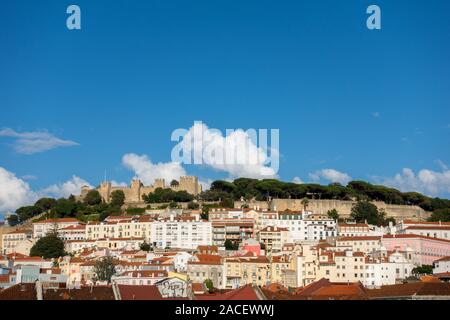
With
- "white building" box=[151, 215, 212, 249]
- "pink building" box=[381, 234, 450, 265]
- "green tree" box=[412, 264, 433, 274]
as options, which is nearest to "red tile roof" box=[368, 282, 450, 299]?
"green tree" box=[412, 264, 433, 274]

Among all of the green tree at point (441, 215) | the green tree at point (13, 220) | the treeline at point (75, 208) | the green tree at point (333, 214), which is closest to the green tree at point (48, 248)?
the treeline at point (75, 208)

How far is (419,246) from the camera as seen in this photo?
145 feet

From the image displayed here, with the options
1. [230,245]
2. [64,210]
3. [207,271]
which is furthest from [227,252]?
[64,210]

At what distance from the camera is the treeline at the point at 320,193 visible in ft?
202

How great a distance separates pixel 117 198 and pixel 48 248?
1383 centimetres

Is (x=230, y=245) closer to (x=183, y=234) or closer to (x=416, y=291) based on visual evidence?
(x=183, y=234)

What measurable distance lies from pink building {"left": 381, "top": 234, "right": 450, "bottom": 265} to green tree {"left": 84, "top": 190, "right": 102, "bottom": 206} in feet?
87.4

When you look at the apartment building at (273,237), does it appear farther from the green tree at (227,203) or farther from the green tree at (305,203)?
the green tree at (227,203)

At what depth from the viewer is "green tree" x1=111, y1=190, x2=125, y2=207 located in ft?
207

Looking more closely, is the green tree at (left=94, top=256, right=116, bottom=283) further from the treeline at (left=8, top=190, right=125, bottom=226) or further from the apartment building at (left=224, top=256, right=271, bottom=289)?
the treeline at (left=8, top=190, right=125, bottom=226)

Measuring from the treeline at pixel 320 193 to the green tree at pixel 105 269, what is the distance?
22065 mm

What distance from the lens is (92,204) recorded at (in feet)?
212
